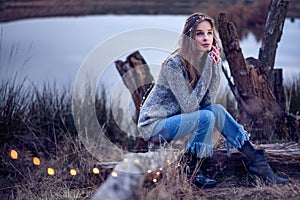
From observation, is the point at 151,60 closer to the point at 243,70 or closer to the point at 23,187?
the point at 243,70

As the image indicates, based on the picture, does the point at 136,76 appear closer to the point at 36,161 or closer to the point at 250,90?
the point at 250,90

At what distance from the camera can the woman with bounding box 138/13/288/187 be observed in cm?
361

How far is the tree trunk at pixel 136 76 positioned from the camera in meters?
5.21

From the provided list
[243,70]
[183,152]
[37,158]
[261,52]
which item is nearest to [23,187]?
[37,158]

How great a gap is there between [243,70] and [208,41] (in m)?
1.02

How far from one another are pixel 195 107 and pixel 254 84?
125cm

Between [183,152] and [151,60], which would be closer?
[183,152]

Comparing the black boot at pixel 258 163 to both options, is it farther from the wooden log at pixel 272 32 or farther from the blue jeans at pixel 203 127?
the wooden log at pixel 272 32

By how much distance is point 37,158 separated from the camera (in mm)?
4832

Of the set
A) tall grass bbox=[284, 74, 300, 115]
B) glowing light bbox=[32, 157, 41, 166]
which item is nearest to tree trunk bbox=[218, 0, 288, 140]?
tall grass bbox=[284, 74, 300, 115]

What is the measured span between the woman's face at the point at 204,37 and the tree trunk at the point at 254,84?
2.79 ft

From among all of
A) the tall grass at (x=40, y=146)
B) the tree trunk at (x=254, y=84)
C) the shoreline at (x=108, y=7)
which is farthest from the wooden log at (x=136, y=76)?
the shoreline at (x=108, y=7)

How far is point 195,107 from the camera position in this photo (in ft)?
11.9

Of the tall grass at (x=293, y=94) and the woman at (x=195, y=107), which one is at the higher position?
the woman at (x=195, y=107)
